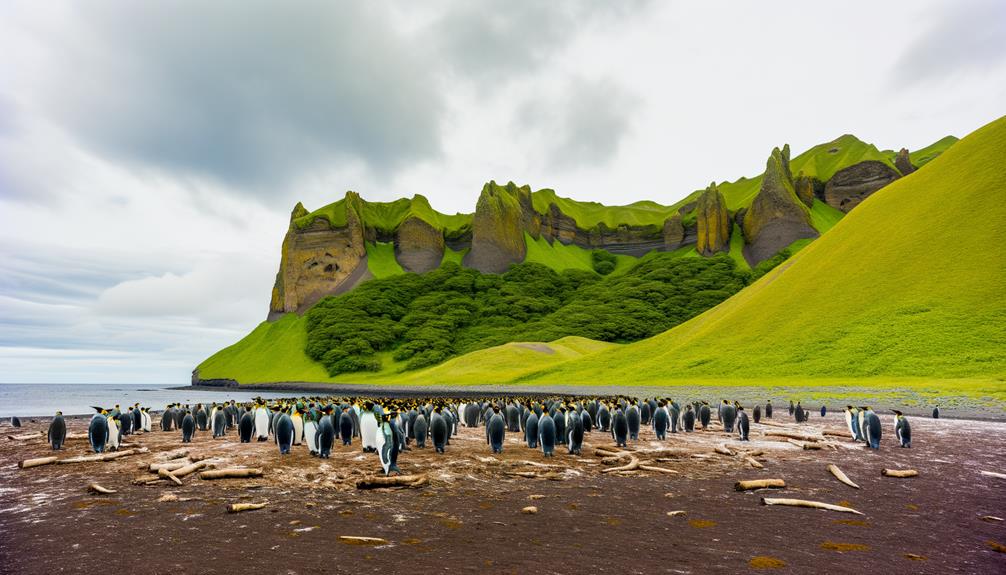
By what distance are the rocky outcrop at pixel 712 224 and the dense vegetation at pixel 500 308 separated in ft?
50.1

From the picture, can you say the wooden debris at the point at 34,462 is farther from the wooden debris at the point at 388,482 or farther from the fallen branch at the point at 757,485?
the fallen branch at the point at 757,485

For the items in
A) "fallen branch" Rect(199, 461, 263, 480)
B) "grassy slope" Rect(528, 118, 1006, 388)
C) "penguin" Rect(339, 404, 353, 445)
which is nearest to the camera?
"fallen branch" Rect(199, 461, 263, 480)

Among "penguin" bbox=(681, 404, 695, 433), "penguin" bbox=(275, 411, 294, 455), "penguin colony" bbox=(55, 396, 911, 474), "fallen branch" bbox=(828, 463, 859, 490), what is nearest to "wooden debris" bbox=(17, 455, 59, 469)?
"penguin colony" bbox=(55, 396, 911, 474)

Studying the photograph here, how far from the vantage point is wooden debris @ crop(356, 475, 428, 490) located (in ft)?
46.8

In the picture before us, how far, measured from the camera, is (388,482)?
14.4 metres

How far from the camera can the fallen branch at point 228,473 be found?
15375 mm

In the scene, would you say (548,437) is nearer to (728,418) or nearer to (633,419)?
(633,419)

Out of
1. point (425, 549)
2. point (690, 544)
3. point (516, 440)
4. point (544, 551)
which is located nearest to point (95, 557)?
point (425, 549)

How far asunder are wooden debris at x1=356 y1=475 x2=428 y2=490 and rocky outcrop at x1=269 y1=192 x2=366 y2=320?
17068 centimetres

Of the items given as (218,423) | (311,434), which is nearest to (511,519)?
(311,434)

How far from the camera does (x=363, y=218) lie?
198625mm

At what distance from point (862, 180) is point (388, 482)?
761 ft

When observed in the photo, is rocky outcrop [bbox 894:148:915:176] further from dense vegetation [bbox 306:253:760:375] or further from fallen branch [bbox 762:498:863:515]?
fallen branch [bbox 762:498:863:515]

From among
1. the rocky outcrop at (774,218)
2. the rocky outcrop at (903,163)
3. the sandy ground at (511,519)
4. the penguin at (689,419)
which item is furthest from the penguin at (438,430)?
the rocky outcrop at (903,163)
